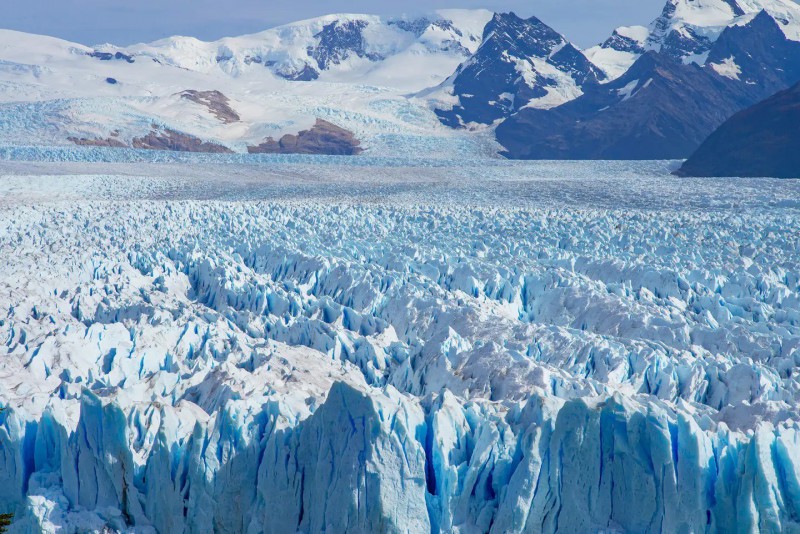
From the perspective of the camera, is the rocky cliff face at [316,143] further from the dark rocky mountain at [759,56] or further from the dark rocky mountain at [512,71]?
the dark rocky mountain at [759,56]

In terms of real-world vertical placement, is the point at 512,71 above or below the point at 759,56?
below

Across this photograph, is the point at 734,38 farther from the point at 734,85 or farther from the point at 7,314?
the point at 7,314

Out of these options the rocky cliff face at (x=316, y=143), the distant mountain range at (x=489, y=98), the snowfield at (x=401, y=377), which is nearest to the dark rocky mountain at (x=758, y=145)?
the distant mountain range at (x=489, y=98)

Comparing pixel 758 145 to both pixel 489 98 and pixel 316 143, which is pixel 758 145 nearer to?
pixel 316 143

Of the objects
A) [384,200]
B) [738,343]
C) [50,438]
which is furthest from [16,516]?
[384,200]

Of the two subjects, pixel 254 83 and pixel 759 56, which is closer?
pixel 759 56

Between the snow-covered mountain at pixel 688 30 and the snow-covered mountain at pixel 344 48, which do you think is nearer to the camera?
the snow-covered mountain at pixel 688 30

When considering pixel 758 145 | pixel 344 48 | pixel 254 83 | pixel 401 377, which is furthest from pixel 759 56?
pixel 344 48
